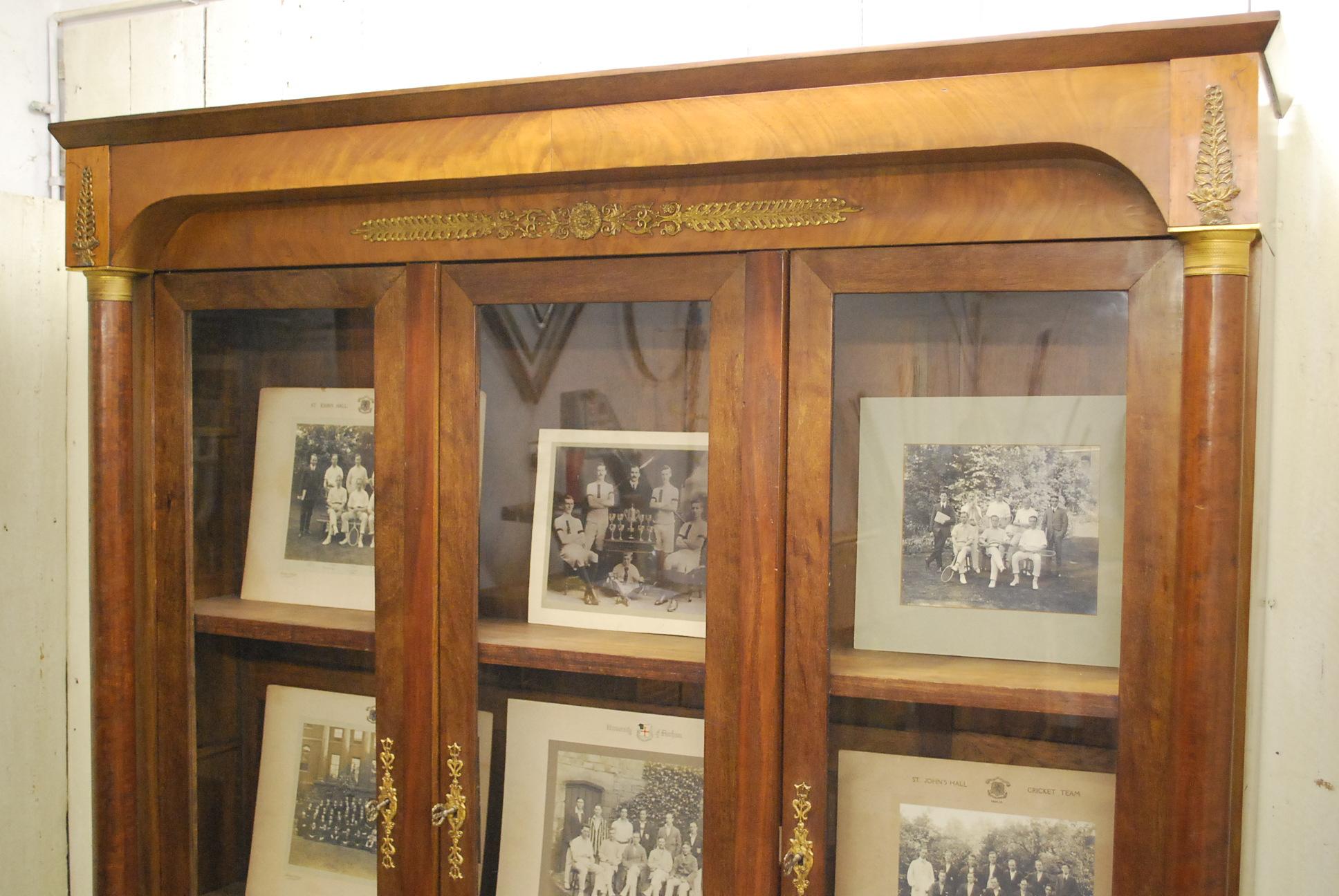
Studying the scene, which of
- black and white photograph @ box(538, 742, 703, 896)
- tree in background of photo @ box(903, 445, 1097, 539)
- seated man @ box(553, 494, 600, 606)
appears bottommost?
black and white photograph @ box(538, 742, 703, 896)

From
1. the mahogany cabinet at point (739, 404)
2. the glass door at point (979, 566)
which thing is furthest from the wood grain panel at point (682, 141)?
the glass door at point (979, 566)

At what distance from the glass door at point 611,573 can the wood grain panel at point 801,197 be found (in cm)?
3

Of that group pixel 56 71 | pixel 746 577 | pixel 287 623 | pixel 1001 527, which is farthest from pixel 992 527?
pixel 56 71

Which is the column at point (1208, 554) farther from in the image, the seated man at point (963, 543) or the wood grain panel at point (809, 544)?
the wood grain panel at point (809, 544)

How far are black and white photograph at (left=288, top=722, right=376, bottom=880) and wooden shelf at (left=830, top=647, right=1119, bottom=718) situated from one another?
61 cm

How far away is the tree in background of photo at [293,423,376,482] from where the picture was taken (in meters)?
1.24

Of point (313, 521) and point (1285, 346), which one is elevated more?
point (1285, 346)

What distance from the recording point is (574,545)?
1.16 m

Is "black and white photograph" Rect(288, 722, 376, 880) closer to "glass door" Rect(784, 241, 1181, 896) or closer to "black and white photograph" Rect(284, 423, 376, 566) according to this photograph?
"black and white photograph" Rect(284, 423, 376, 566)

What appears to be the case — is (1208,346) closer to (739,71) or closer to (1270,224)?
(1270,224)

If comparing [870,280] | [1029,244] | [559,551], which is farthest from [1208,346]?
[559,551]

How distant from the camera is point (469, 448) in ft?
3.82

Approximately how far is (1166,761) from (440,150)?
961 millimetres

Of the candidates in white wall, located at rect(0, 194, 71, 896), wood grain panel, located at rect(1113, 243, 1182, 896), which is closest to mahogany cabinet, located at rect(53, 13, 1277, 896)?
wood grain panel, located at rect(1113, 243, 1182, 896)
